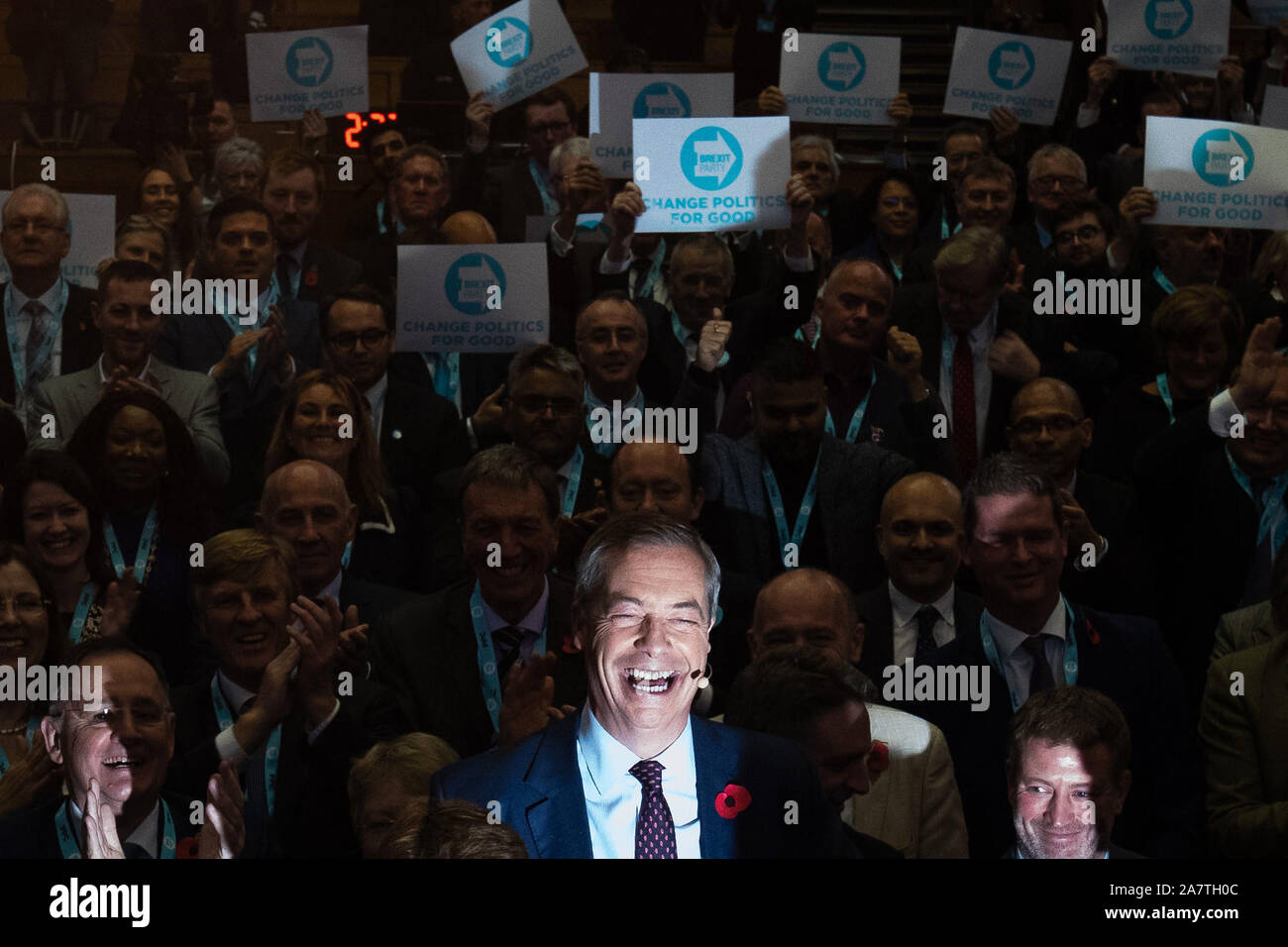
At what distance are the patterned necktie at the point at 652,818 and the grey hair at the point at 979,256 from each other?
2.54 meters

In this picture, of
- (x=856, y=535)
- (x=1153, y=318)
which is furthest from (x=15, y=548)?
(x=1153, y=318)

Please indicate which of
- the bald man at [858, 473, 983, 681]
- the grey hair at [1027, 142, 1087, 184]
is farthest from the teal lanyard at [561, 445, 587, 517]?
the grey hair at [1027, 142, 1087, 184]

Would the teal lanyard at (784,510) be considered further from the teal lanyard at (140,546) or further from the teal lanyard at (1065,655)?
the teal lanyard at (140,546)

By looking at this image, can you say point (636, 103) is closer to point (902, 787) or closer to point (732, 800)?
point (902, 787)

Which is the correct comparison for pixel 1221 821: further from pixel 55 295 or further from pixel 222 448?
pixel 55 295

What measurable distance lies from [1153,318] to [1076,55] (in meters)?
2.81

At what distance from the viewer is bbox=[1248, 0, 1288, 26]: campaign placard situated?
282 inches

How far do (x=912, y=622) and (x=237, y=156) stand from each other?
3.08 m

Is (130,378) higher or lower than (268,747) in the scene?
higher

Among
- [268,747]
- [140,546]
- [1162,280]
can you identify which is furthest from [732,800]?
[1162,280]

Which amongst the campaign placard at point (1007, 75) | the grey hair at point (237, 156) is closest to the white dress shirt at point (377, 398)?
the grey hair at point (237, 156)

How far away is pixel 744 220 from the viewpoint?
5613 mm

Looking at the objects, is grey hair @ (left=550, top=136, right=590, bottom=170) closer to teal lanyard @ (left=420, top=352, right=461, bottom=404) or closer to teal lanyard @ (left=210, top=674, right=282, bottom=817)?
teal lanyard @ (left=420, top=352, right=461, bottom=404)

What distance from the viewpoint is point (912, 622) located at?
4.66 meters
